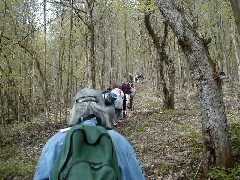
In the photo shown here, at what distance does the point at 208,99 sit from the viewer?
731 cm

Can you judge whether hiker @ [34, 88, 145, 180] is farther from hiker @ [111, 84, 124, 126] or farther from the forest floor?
hiker @ [111, 84, 124, 126]

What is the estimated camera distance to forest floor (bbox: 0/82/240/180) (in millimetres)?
8547

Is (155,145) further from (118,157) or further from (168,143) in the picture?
(118,157)

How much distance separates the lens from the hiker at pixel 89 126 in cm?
304

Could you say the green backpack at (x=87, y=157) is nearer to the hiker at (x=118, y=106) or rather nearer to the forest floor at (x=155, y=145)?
the forest floor at (x=155, y=145)

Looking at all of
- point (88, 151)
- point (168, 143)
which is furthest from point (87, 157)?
point (168, 143)

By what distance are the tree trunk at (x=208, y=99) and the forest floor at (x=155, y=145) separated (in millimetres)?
375

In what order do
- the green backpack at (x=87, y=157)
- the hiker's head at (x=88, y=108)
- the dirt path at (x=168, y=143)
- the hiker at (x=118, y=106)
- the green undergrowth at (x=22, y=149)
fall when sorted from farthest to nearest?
the hiker at (x=118, y=106) → the green undergrowth at (x=22, y=149) → the dirt path at (x=168, y=143) → the hiker's head at (x=88, y=108) → the green backpack at (x=87, y=157)

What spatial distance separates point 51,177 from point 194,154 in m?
6.52

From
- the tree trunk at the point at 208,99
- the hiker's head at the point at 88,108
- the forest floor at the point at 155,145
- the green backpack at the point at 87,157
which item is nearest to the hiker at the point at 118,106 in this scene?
the forest floor at the point at 155,145

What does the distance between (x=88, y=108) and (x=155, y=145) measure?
870 cm

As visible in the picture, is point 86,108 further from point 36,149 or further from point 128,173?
point 36,149

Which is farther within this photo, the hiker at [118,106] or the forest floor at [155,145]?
the hiker at [118,106]

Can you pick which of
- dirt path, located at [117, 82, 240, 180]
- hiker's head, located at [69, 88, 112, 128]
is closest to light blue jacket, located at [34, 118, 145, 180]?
hiker's head, located at [69, 88, 112, 128]
